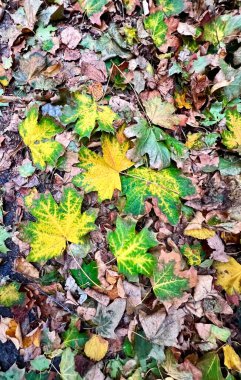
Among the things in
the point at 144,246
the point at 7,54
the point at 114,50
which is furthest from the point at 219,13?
the point at 144,246

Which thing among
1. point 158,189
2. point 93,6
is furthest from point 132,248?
point 93,6

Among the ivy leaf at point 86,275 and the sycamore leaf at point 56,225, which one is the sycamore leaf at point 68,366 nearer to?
the ivy leaf at point 86,275

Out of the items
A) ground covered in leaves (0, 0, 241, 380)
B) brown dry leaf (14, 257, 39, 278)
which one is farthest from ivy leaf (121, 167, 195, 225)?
brown dry leaf (14, 257, 39, 278)

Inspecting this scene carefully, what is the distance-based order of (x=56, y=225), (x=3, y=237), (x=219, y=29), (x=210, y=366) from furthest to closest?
(x=219, y=29)
(x=3, y=237)
(x=56, y=225)
(x=210, y=366)

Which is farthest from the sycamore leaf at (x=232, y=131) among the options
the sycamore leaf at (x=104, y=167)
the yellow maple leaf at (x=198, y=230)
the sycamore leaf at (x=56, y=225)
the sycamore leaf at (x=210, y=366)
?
the sycamore leaf at (x=210, y=366)

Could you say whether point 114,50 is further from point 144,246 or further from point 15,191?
point 144,246

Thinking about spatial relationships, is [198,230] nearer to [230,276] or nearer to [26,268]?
[230,276]
